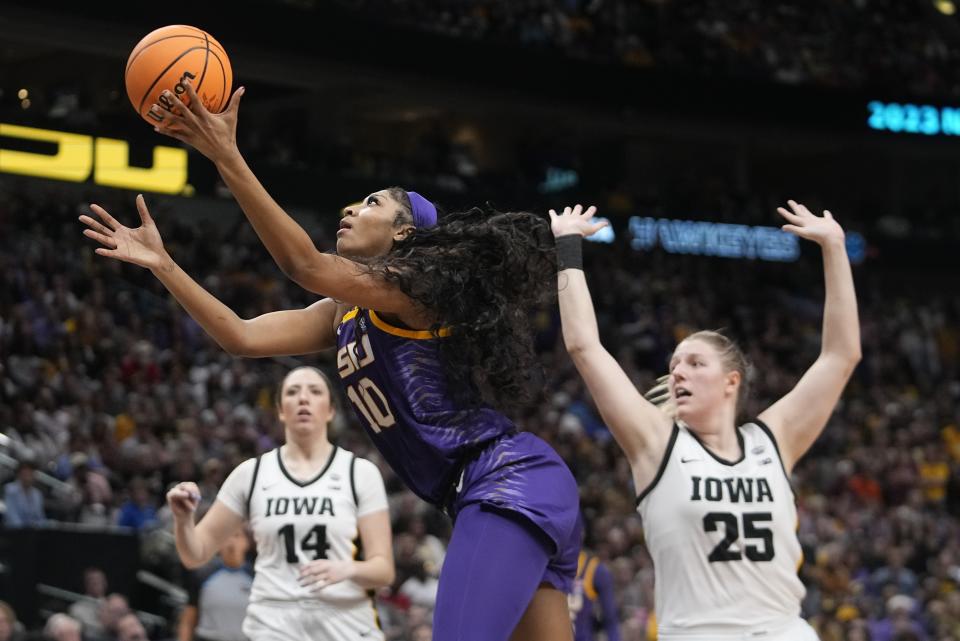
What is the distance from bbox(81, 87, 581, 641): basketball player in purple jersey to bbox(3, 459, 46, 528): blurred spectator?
281 inches

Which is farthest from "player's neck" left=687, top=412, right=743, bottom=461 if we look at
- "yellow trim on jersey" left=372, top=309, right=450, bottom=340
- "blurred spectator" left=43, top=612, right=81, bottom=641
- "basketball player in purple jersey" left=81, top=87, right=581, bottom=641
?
"blurred spectator" left=43, top=612, right=81, bottom=641

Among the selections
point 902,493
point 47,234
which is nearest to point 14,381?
point 47,234

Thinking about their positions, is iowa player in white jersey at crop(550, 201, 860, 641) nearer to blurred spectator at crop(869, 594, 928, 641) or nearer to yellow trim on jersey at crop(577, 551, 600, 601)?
yellow trim on jersey at crop(577, 551, 600, 601)

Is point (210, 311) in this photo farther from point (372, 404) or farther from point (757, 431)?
point (757, 431)

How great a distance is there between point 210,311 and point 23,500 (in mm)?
7525

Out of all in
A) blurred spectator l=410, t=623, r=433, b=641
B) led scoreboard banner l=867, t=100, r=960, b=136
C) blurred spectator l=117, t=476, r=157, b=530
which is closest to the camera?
blurred spectator l=410, t=623, r=433, b=641

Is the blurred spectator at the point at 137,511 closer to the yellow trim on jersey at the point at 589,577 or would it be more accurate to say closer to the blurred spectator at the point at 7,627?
the blurred spectator at the point at 7,627

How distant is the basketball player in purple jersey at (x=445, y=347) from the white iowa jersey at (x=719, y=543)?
31 centimetres

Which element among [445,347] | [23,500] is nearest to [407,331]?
[445,347]

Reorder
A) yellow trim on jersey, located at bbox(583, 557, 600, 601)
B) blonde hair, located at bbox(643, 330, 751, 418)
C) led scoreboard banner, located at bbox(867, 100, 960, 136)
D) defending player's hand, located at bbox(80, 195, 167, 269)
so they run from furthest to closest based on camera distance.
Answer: led scoreboard banner, located at bbox(867, 100, 960, 136) < yellow trim on jersey, located at bbox(583, 557, 600, 601) < blonde hair, located at bbox(643, 330, 751, 418) < defending player's hand, located at bbox(80, 195, 167, 269)

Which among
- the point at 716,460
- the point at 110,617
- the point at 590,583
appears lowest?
the point at 110,617

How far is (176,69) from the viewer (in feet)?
14.7

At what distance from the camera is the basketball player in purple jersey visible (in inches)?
162

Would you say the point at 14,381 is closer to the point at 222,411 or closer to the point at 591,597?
the point at 222,411
